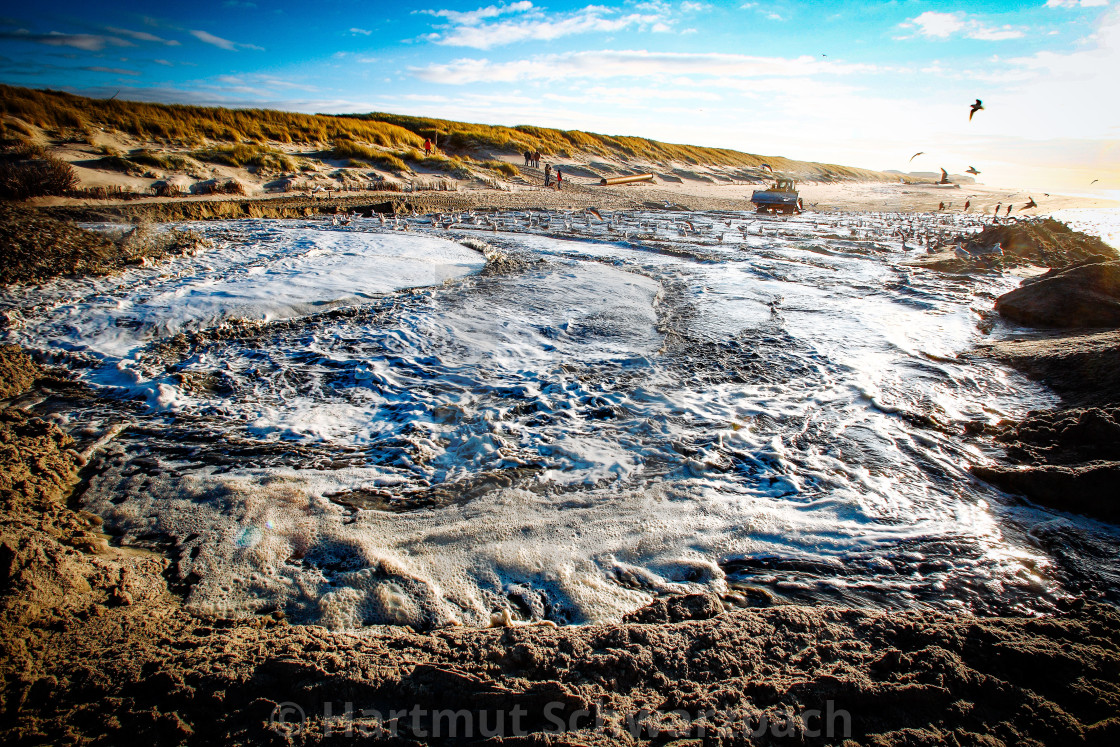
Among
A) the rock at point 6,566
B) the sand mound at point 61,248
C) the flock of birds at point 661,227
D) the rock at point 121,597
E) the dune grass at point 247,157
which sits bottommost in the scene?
the rock at point 121,597

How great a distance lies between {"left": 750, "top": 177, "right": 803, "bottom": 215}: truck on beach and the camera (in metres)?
22.1

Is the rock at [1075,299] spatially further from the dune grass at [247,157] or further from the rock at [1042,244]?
the dune grass at [247,157]

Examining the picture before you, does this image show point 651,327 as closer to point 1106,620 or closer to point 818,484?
point 818,484

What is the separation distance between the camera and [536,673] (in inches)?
78.1

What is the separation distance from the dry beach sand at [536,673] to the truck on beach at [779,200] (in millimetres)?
22744

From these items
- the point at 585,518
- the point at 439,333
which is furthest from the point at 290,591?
the point at 439,333

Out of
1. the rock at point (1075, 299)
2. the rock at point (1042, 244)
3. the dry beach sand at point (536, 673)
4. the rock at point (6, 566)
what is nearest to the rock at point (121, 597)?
the dry beach sand at point (536, 673)

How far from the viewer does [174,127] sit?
756 inches

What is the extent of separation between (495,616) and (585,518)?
0.95m

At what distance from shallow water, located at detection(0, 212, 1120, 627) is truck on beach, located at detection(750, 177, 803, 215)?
15662 mm

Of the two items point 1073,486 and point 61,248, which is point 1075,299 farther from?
point 61,248

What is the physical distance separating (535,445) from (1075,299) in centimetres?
773

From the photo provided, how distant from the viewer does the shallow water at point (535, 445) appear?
270 centimetres

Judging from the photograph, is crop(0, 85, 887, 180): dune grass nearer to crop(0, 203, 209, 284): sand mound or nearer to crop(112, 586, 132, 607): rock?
crop(0, 203, 209, 284): sand mound
